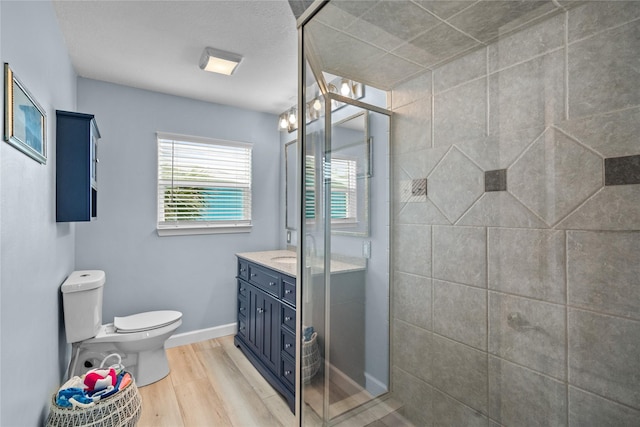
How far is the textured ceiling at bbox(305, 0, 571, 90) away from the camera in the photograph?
2.14 ft

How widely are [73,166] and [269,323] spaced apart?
1.61 m

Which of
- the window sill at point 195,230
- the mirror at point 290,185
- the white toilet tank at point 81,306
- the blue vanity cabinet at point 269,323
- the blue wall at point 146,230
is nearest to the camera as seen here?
the white toilet tank at point 81,306

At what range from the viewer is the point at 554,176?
62 cm

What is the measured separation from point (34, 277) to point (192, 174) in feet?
5.77

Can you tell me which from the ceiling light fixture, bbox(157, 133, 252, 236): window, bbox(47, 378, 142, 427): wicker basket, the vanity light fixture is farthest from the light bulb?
bbox(157, 133, 252, 236): window

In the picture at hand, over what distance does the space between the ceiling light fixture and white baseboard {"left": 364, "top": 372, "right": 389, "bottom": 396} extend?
215cm

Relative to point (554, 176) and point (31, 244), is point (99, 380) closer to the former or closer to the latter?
point (31, 244)

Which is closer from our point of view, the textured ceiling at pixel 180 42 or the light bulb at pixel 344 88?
the light bulb at pixel 344 88

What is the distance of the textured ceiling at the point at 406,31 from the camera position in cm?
65

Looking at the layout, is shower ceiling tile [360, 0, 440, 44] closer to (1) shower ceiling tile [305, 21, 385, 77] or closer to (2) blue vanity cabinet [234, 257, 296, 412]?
(1) shower ceiling tile [305, 21, 385, 77]

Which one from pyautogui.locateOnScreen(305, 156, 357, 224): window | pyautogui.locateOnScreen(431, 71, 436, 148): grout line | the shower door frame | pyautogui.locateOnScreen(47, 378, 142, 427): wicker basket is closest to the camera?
pyautogui.locateOnScreen(431, 71, 436, 148): grout line

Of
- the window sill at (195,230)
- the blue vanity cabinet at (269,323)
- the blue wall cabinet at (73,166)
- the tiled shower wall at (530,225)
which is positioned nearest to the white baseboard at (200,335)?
the blue vanity cabinet at (269,323)

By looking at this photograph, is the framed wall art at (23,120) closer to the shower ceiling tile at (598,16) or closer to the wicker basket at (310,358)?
the wicker basket at (310,358)

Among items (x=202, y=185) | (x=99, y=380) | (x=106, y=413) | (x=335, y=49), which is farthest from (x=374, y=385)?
(x=202, y=185)
